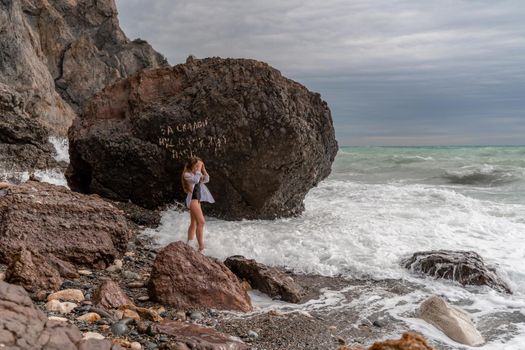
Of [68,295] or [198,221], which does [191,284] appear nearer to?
[68,295]

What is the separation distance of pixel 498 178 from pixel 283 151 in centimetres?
1314

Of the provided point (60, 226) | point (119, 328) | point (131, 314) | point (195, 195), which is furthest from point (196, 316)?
point (195, 195)

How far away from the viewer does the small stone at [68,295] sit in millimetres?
4586

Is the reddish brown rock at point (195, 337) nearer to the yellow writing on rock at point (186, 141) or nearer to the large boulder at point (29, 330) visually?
the large boulder at point (29, 330)

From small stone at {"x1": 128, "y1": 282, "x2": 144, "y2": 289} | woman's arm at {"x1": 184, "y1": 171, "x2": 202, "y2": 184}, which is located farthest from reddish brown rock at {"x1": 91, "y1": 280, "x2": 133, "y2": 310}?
woman's arm at {"x1": 184, "y1": 171, "x2": 202, "y2": 184}

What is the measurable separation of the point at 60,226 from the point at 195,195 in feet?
8.07

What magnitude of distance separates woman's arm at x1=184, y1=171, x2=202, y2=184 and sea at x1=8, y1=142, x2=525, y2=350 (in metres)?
0.96

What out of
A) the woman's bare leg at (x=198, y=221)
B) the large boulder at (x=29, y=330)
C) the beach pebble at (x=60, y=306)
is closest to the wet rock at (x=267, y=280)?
the woman's bare leg at (x=198, y=221)

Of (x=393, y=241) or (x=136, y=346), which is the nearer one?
(x=136, y=346)

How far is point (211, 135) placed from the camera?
31.4 feet

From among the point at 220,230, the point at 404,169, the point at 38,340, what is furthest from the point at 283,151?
the point at 404,169

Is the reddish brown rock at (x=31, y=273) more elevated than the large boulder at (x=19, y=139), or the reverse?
the large boulder at (x=19, y=139)

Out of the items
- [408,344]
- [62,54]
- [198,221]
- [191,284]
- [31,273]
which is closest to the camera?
[408,344]

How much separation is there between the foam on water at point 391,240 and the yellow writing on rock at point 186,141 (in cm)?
116
